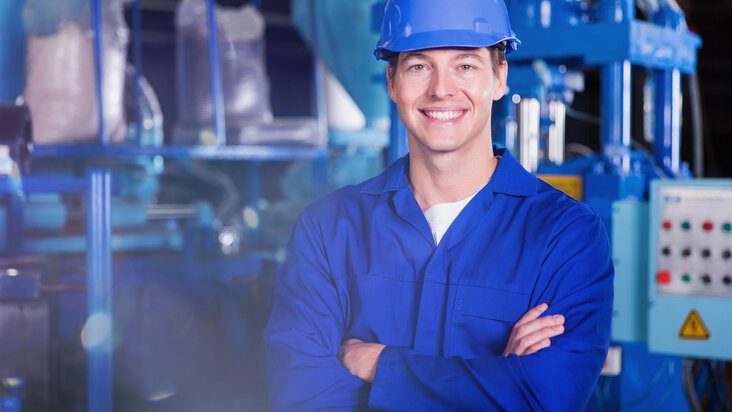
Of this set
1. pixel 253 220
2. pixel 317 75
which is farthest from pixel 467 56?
pixel 253 220

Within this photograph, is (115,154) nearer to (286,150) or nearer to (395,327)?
(286,150)

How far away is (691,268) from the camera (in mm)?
2465

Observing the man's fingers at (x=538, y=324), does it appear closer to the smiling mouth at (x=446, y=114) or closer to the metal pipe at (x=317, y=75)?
the smiling mouth at (x=446, y=114)

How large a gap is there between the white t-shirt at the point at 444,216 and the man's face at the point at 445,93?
0.12m

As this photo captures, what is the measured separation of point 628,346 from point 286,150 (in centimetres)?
171

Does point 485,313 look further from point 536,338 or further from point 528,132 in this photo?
point 528,132

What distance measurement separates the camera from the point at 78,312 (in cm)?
321

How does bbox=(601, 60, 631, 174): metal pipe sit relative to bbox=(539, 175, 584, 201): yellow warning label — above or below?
above

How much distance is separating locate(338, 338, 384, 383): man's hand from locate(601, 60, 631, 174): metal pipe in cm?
142

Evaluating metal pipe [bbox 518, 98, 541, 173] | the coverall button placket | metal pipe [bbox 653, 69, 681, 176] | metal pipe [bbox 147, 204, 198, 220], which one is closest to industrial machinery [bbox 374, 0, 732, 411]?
metal pipe [bbox 653, 69, 681, 176]

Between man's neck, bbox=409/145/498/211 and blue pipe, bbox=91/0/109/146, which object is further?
blue pipe, bbox=91/0/109/146

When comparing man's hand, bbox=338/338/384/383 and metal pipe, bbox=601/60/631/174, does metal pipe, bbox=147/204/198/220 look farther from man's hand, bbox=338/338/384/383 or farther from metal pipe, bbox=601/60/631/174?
man's hand, bbox=338/338/384/383

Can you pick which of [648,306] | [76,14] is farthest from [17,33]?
[648,306]

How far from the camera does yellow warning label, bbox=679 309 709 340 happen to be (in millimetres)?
2467
